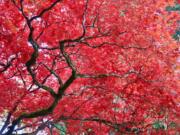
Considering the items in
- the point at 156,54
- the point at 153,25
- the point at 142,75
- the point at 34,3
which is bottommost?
the point at 142,75

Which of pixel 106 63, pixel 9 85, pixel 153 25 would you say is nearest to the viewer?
pixel 153 25

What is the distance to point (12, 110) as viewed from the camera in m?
12.1

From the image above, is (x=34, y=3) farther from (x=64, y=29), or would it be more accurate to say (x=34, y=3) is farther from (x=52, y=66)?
(x=52, y=66)

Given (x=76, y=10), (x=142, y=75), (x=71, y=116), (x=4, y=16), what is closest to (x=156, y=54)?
(x=142, y=75)

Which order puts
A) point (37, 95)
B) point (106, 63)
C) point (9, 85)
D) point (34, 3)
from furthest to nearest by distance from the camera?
point (37, 95)
point (9, 85)
point (106, 63)
point (34, 3)

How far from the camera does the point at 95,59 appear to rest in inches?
470

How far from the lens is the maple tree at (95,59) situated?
10.3m

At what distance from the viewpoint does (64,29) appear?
11.4 meters

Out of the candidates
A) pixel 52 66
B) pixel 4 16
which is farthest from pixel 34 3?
pixel 52 66

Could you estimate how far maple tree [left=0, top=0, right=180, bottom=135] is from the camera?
10.3 meters

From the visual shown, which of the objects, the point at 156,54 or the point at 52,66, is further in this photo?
the point at 52,66

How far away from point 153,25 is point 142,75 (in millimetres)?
1763

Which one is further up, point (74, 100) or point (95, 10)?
point (95, 10)

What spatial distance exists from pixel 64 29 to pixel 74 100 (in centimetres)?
326
